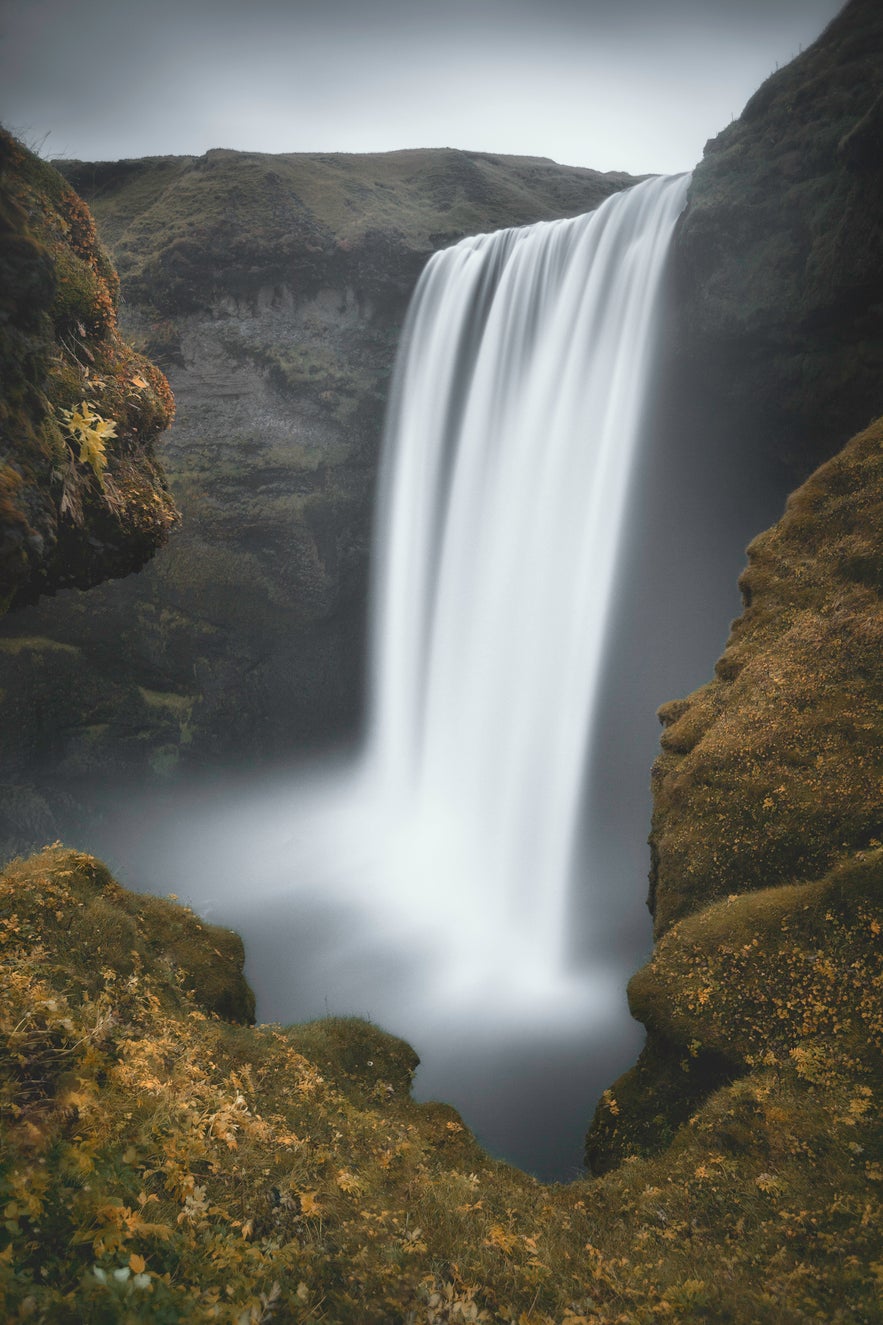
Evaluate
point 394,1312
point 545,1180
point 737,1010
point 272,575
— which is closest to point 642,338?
point 272,575

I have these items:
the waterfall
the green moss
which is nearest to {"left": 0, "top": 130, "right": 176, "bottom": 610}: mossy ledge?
the waterfall

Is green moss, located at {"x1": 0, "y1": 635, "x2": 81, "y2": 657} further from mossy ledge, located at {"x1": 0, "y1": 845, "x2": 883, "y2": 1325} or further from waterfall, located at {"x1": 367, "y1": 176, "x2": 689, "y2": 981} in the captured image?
mossy ledge, located at {"x1": 0, "y1": 845, "x2": 883, "y2": 1325}

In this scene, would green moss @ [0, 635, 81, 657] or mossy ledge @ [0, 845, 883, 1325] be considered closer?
mossy ledge @ [0, 845, 883, 1325]

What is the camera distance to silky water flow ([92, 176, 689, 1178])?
11570 millimetres

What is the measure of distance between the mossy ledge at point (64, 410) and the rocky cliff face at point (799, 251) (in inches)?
409

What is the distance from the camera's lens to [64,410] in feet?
16.6

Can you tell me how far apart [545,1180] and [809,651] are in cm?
674

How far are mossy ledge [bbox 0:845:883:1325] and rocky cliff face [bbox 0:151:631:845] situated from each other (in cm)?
1377

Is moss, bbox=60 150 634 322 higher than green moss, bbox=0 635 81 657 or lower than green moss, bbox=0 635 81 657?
higher

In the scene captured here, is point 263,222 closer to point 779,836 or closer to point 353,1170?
point 779,836

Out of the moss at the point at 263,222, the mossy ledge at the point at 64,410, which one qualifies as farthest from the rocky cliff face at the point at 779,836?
the moss at the point at 263,222

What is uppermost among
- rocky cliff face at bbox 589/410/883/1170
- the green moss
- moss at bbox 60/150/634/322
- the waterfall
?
moss at bbox 60/150/634/322

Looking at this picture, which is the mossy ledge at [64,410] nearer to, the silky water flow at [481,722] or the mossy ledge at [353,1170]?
the mossy ledge at [353,1170]

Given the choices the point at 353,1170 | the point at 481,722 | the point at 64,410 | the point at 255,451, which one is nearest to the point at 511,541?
the point at 481,722
